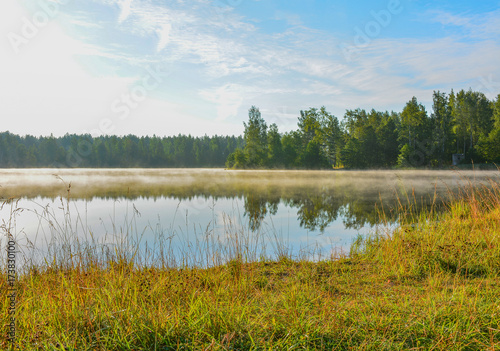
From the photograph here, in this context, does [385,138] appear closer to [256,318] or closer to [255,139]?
[255,139]

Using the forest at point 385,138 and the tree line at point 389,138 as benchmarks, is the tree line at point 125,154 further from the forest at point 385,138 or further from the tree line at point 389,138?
the tree line at point 389,138

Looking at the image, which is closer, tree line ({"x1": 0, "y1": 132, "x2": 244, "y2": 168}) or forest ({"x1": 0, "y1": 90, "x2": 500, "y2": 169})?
forest ({"x1": 0, "y1": 90, "x2": 500, "y2": 169})

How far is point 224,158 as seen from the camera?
3937 inches

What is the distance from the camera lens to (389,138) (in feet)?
186

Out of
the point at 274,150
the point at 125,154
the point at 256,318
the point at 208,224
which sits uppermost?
the point at 125,154

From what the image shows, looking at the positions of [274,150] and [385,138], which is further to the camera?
[274,150]

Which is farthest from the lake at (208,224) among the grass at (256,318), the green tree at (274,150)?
the green tree at (274,150)

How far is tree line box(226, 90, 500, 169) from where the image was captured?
171 ft

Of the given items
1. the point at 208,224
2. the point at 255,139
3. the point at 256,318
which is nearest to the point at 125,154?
the point at 255,139

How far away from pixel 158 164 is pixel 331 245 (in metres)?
97.3

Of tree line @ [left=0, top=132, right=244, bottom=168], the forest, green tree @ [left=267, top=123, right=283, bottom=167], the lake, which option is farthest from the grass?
tree line @ [left=0, top=132, right=244, bottom=168]

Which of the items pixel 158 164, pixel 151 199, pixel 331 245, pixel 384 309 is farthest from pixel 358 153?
pixel 158 164

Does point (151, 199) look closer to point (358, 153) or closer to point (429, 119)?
point (358, 153)

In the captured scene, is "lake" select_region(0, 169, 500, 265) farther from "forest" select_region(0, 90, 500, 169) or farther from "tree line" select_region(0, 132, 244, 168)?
"tree line" select_region(0, 132, 244, 168)
